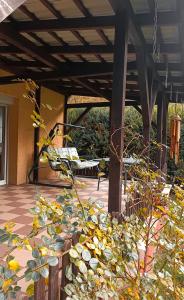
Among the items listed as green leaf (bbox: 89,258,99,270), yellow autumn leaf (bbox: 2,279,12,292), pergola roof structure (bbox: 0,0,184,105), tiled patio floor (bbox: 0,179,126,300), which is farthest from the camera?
tiled patio floor (bbox: 0,179,126,300)

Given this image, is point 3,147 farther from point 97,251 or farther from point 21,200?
point 97,251

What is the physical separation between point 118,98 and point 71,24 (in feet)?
3.82

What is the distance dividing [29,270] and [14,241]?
0.42ft

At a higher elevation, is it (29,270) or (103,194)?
(29,270)

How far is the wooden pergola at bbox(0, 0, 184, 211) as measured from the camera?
3283 millimetres

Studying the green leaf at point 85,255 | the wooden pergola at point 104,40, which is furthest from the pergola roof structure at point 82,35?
the green leaf at point 85,255

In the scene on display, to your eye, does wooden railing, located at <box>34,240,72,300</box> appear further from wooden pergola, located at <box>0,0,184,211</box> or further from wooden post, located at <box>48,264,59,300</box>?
wooden pergola, located at <box>0,0,184,211</box>

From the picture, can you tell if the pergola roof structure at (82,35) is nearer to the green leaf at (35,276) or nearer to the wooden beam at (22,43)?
the wooden beam at (22,43)

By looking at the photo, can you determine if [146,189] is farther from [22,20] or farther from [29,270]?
[22,20]

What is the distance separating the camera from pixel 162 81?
7.64 metres

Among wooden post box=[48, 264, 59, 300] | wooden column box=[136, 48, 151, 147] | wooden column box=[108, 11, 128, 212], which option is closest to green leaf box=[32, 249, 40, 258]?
wooden post box=[48, 264, 59, 300]

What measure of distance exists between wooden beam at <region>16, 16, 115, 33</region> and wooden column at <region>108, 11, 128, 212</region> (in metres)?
0.30

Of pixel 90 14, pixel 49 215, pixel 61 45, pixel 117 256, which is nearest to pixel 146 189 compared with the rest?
pixel 117 256

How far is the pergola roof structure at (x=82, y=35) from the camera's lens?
3.52 metres
